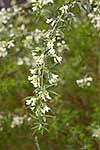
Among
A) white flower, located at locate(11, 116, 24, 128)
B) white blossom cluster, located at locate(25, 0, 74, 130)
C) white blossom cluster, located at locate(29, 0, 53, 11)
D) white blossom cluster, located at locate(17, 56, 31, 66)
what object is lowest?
white blossom cluster, located at locate(25, 0, 74, 130)

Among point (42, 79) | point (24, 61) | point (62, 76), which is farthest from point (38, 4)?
point (62, 76)

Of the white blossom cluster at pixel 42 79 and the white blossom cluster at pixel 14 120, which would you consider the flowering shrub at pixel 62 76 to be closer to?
the white blossom cluster at pixel 14 120

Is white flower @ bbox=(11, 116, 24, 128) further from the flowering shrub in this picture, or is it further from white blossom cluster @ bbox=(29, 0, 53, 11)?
white blossom cluster @ bbox=(29, 0, 53, 11)

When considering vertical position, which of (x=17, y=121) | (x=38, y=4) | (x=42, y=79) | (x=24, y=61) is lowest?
(x=42, y=79)

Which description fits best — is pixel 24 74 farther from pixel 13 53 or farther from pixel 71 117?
pixel 71 117

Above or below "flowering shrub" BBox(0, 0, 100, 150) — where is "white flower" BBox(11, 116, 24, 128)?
below

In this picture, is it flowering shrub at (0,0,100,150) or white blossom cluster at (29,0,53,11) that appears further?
flowering shrub at (0,0,100,150)

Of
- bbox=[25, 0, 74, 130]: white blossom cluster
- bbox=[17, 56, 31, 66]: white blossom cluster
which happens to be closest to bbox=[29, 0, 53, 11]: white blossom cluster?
bbox=[25, 0, 74, 130]: white blossom cluster

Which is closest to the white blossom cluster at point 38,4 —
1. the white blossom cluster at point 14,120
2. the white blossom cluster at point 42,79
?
the white blossom cluster at point 42,79

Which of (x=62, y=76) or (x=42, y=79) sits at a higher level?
(x=62, y=76)

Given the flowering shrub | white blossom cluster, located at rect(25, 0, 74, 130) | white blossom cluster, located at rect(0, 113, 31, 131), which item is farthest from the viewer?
white blossom cluster, located at rect(0, 113, 31, 131)

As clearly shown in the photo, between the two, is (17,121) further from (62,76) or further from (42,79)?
(42,79)

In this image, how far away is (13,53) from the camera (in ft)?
11.9

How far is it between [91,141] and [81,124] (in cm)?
44
